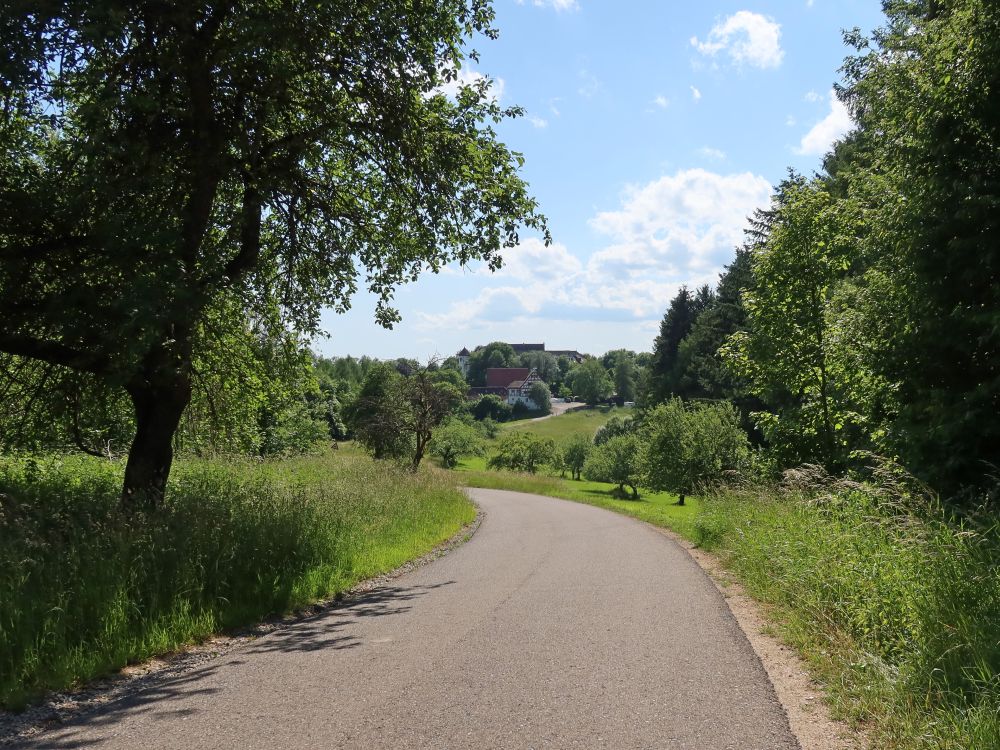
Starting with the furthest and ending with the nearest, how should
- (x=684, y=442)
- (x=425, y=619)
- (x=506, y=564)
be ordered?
1. (x=684, y=442)
2. (x=506, y=564)
3. (x=425, y=619)

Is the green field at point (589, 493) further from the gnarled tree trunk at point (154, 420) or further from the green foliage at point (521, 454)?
the gnarled tree trunk at point (154, 420)

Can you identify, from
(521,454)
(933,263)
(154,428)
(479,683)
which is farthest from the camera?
(521,454)

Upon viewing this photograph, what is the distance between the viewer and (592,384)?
564ft

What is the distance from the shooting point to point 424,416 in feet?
112

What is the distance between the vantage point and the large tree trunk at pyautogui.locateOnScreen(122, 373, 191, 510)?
33.4 feet

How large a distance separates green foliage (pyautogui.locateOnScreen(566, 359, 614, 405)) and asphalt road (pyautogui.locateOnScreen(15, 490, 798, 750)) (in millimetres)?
162514

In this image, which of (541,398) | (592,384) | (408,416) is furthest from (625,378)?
(408,416)

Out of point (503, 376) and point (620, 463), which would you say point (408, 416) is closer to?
point (620, 463)

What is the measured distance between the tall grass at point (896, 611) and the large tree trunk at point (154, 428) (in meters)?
8.75

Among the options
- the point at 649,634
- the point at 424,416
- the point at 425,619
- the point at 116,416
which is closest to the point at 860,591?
the point at 649,634

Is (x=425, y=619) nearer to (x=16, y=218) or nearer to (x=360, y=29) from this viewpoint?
(x=16, y=218)

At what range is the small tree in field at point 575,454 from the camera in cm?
8081

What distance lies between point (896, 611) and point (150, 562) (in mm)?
7025

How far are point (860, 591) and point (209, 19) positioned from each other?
10671 mm
